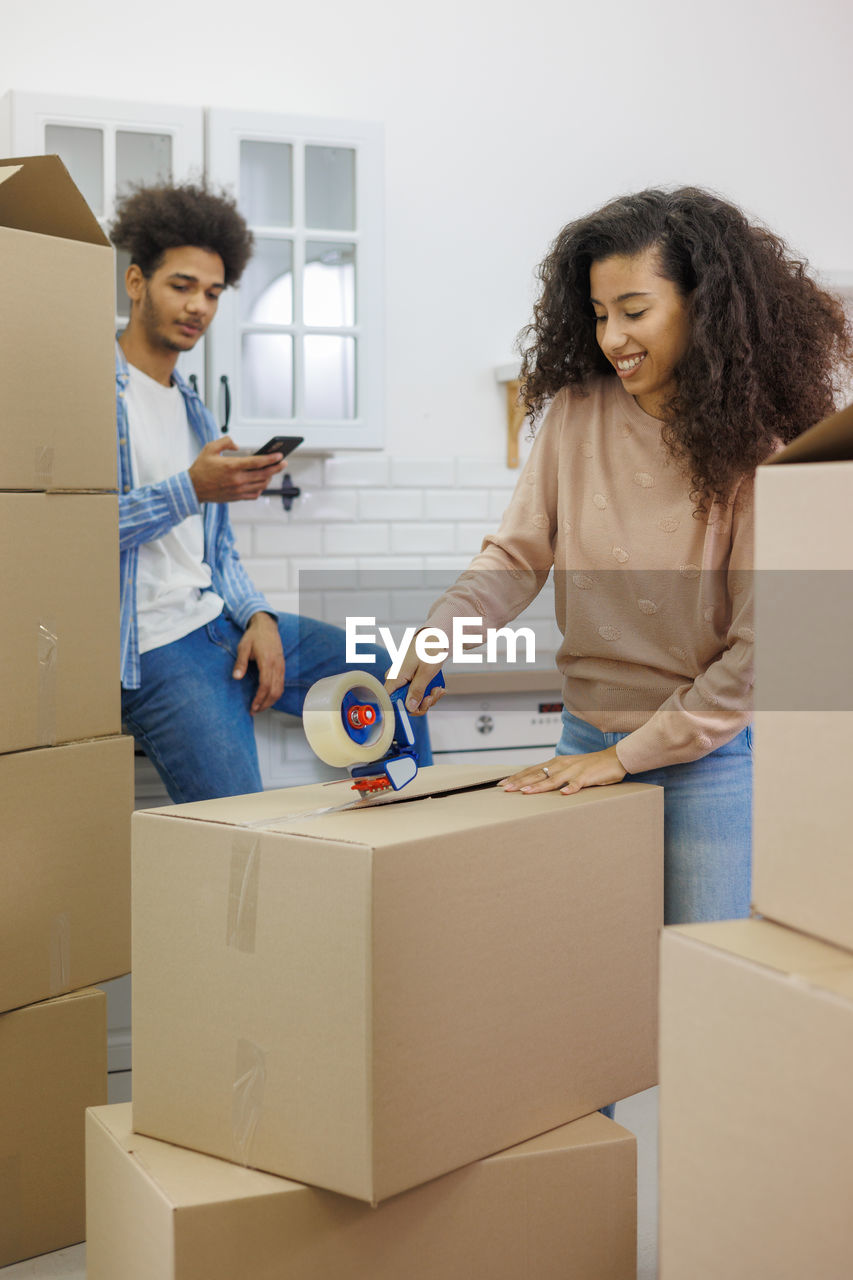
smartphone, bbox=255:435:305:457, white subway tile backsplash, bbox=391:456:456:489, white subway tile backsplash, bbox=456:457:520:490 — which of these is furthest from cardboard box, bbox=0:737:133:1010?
white subway tile backsplash, bbox=456:457:520:490

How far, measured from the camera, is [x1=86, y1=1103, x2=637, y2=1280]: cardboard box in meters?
1.22

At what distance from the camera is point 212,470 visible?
8.07 ft

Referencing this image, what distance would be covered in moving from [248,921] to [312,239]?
2.03 meters

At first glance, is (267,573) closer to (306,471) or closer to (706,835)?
(306,471)

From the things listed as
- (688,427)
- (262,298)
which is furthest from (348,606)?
(688,427)

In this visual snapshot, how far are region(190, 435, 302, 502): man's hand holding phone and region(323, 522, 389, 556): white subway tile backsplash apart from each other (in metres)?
0.65

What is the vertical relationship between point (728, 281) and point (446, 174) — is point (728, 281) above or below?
below

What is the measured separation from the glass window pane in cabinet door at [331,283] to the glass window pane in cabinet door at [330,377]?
40 millimetres

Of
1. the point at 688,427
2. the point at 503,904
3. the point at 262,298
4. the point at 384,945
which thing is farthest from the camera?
the point at 262,298

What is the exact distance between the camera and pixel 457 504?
333 cm

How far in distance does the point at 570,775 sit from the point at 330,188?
1.90 meters

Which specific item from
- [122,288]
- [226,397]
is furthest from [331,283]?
[122,288]

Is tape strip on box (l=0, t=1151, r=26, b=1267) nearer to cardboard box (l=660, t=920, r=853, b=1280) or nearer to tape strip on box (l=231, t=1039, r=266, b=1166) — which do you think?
tape strip on box (l=231, t=1039, r=266, b=1166)

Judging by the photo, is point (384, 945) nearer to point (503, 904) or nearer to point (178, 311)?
point (503, 904)
